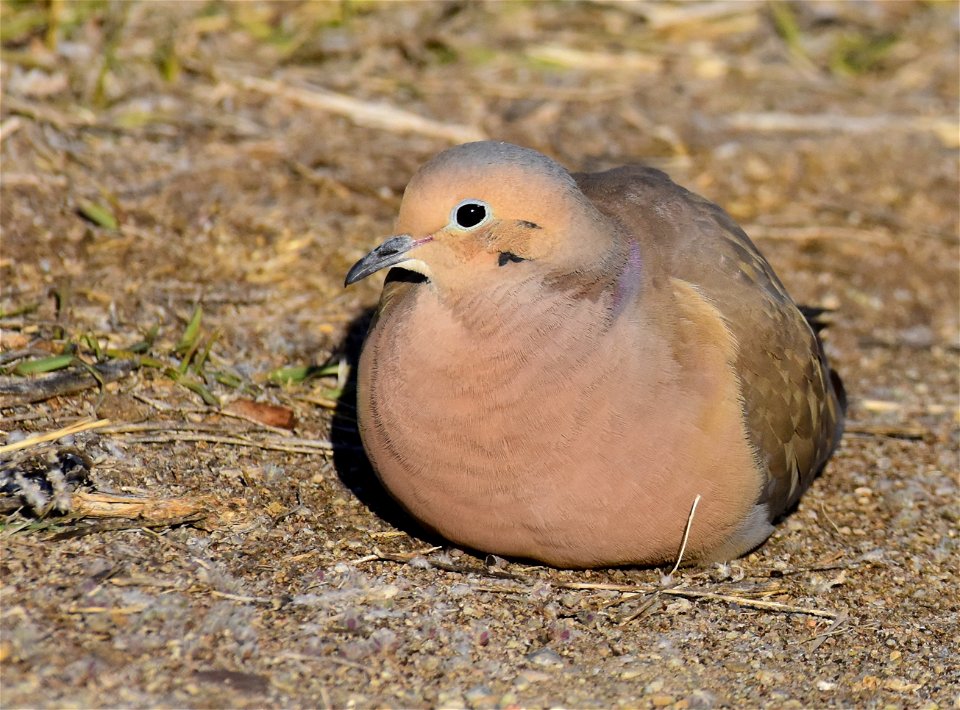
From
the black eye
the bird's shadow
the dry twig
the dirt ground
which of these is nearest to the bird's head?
the black eye

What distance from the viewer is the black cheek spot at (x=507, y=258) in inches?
153

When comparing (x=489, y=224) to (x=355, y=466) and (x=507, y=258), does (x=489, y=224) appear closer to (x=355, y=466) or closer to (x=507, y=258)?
(x=507, y=258)

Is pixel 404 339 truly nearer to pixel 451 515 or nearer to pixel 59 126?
pixel 451 515

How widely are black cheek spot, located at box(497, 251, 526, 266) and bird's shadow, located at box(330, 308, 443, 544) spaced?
817 mm

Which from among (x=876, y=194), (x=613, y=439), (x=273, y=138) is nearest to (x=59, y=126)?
(x=273, y=138)


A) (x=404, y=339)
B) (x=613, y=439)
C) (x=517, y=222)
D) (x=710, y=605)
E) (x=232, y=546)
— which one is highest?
(x=517, y=222)

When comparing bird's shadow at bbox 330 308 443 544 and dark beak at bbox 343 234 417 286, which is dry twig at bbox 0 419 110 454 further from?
dark beak at bbox 343 234 417 286

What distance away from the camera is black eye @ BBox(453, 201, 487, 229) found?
3854 millimetres

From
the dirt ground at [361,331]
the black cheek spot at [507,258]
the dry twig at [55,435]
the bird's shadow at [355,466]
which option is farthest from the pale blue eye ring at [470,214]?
the dry twig at [55,435]

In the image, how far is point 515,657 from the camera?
3.72 m

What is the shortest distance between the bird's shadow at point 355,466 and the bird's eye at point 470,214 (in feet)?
2.86

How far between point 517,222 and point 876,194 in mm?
4066

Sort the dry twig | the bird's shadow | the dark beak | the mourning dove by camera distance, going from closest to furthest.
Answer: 1. the mourning dove
2. the dark beak
3. the dry twig
4. the bird's shadow

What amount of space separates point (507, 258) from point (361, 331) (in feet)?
5.68
